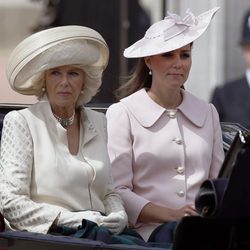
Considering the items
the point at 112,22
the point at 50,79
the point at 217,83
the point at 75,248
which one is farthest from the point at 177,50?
the point at 112,22

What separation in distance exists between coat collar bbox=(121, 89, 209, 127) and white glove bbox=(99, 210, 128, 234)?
0.49 meters

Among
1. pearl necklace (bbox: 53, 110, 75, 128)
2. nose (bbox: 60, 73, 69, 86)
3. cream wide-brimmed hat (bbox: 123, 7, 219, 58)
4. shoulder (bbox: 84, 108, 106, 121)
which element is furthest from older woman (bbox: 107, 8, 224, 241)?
nose (bbox: 60, 73, 69, 86)

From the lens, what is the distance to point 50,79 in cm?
526

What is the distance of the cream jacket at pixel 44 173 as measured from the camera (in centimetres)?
507

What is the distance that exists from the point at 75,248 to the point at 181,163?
0.88m

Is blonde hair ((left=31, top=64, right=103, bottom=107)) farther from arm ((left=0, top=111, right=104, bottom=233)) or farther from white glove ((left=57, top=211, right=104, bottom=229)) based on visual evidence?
white glove ((left=57, top=211, right=104, bottom=229))

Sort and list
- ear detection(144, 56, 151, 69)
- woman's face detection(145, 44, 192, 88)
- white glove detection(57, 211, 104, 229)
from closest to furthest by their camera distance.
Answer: white glove detection(57, 211, 104, 229) < woman's face detection(145, 44, 192, 88) < ear detection(144, 56, 151, 69)

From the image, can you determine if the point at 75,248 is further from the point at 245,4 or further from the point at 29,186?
the point at 245,4

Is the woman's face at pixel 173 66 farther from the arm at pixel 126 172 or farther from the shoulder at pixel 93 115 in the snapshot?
the shoulder at pixel 93 115

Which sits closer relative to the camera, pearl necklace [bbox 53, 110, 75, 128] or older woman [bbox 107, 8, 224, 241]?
pearl necklace [bbox 53, 110, 75, 128]

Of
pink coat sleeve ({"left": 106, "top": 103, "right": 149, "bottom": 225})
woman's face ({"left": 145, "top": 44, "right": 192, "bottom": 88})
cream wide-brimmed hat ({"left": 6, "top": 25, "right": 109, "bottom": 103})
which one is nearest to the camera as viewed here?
cream wide-brimmed hat ({"left": 6, "top": 25, "right": 109, "bottom": 103})

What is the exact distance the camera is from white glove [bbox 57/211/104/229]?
16.6 ft

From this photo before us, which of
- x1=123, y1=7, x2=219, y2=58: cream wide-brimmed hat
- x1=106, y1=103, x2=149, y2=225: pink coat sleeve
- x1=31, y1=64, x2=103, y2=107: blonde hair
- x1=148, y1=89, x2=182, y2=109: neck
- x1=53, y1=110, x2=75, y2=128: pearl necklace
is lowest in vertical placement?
x1=106, y1=103, x2=149, y2=225: pink coat sleeve

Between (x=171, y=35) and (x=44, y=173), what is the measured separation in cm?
79
